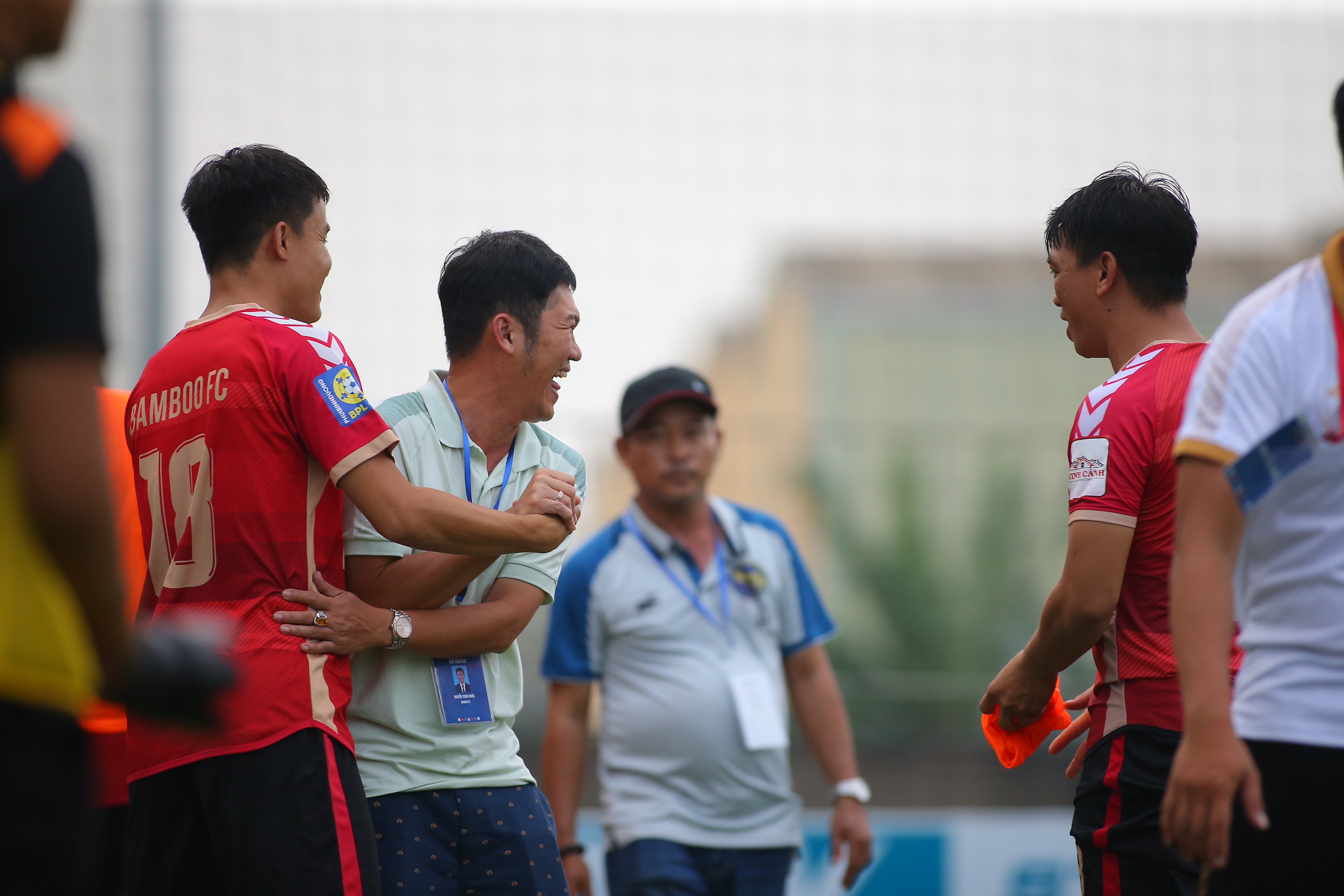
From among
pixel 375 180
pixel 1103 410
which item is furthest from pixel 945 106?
pixel 1103 410

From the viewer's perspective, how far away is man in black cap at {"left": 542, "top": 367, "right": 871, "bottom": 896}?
4.65 metres

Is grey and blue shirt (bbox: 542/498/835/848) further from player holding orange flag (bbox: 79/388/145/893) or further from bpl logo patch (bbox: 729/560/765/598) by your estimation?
player holding orange flag (bbox: 79/388/145/893)

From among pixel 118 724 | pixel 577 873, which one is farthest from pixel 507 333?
pixel 577 873

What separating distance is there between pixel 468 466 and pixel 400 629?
1.58ft

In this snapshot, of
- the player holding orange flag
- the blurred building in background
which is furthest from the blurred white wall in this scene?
the player holding orange flag

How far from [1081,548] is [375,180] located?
30.9 feet

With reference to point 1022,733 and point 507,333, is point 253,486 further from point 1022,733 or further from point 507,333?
point 1022,733

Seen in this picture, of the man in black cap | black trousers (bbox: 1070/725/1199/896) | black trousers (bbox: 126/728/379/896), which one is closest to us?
black trousers (bbox: 126/728/379/896)

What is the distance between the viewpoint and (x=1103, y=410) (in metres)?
3.02

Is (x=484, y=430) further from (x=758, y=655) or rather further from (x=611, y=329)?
(x=611, y=329)

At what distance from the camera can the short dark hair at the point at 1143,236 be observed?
3203mm

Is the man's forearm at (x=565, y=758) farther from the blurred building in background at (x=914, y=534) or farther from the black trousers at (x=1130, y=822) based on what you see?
the blurred building in background at (x=914, y=534)

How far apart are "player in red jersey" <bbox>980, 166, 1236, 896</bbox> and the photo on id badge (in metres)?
1.24

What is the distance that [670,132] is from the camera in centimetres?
1280
